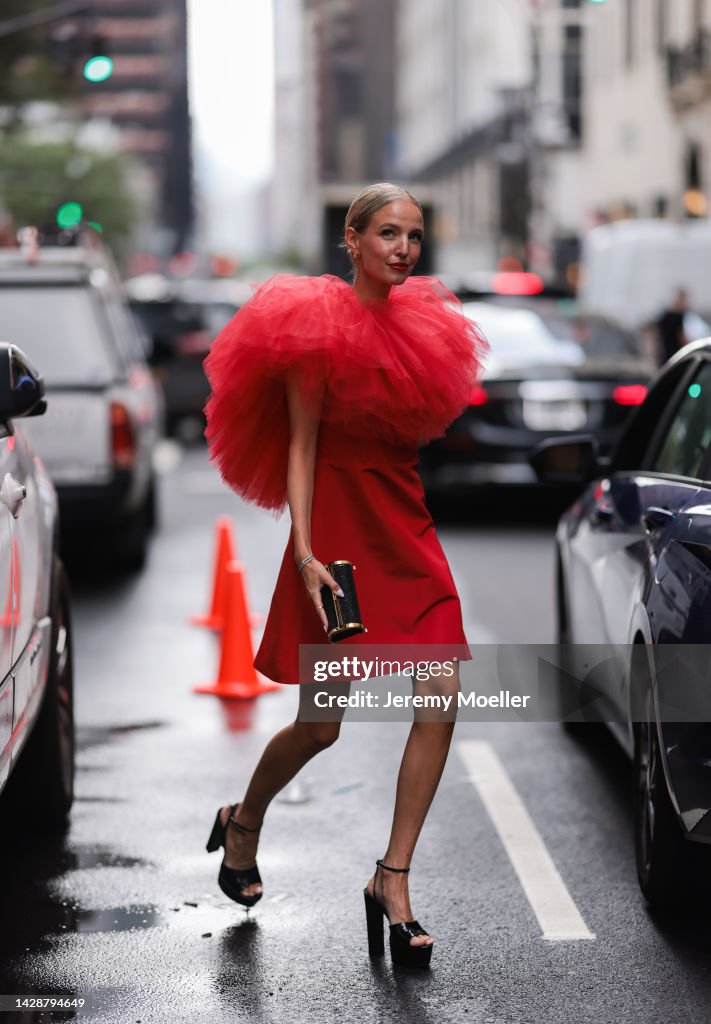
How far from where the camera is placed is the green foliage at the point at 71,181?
257 ft

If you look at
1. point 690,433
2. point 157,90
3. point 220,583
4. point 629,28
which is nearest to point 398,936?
point 690,433

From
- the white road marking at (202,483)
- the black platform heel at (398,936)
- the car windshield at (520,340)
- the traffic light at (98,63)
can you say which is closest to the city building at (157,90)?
the traffic light at (98,63)

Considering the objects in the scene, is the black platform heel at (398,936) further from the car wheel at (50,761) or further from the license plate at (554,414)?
the license plate at (554,414)

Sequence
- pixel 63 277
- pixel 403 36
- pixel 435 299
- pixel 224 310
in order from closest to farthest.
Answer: pixel 435 299
pixel 63 277
pixel 224 310
pixel 403 36

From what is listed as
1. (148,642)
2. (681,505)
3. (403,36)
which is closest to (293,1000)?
(681,505)

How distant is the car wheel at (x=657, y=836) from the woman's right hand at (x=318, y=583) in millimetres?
954

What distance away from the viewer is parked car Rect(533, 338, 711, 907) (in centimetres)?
432

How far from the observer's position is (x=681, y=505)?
16.0 ft

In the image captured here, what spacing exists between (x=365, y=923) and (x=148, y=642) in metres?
4.65

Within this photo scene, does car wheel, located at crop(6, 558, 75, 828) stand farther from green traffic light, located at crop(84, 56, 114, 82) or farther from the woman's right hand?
green traffic light, located at crop(84, 56, 114, 82)

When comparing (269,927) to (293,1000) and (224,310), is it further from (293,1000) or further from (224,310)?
(224,310)

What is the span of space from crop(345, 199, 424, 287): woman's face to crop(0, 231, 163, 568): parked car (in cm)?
615

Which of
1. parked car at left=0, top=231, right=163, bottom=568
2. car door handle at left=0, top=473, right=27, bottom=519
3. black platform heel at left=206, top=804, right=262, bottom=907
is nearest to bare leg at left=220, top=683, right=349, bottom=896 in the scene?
black platform heel at left=206, top=804, right=262, bottom=907

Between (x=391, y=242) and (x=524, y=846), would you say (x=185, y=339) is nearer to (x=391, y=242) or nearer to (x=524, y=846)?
(x=524, y=846)
